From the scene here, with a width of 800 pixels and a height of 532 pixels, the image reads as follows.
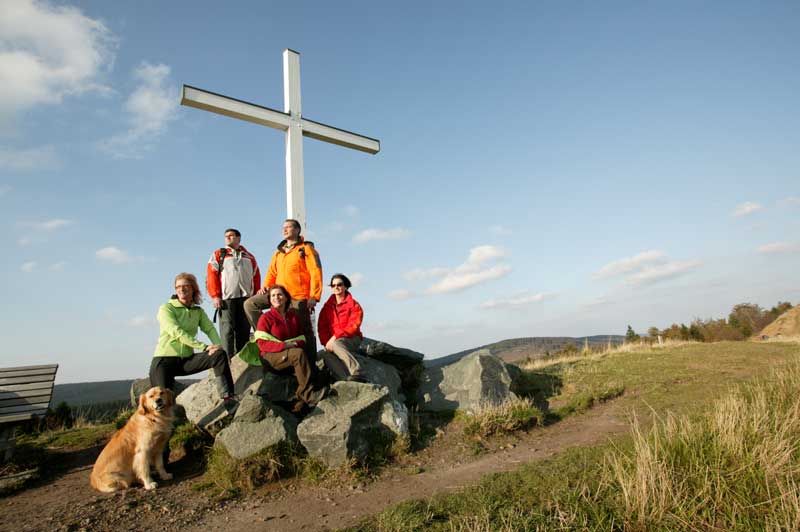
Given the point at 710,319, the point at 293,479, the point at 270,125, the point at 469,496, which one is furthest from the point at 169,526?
the point at 710,319

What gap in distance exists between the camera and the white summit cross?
26.8ft

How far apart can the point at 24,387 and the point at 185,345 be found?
10.1ft

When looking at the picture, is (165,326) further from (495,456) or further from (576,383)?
(576,383)

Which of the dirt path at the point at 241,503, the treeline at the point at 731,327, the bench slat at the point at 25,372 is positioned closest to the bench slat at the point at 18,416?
the bench slat at the point at 25,372

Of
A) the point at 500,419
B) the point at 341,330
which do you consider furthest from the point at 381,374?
the point at 500,419

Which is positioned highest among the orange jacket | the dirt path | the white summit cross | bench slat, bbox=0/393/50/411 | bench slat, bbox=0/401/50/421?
the white summit cross

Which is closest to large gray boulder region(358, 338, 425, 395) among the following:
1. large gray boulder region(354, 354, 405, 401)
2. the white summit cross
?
large gray boulder region(354, 354, 405, 401)

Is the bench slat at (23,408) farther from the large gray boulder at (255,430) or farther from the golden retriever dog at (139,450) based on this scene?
the large gray boulder at (255,430)

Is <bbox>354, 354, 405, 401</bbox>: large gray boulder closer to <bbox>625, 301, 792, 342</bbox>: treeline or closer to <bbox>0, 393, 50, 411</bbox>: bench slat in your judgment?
<bbox>0, 393, 50, 411</bbox>: bench slat

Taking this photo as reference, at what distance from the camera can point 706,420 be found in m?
5.89

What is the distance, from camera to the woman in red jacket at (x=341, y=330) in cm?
705

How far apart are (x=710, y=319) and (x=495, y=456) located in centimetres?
3637

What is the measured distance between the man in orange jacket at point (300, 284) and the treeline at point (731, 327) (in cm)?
2572

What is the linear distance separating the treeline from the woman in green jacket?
88.4 feet
